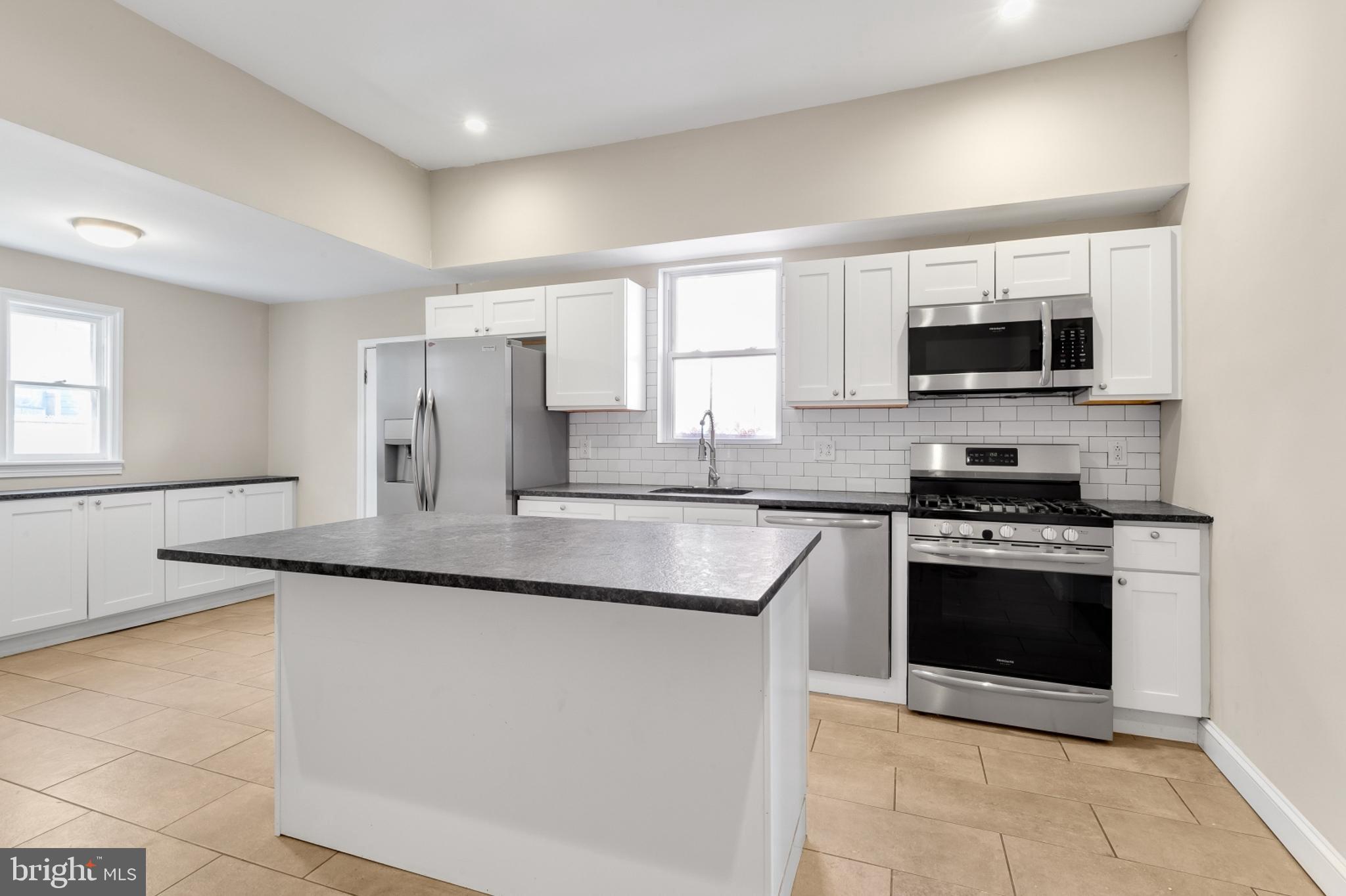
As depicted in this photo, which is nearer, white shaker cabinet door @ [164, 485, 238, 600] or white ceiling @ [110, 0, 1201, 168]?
white ceiling @ [110, 0, 1201, 168]

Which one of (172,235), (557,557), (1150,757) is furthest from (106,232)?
(1150,757)

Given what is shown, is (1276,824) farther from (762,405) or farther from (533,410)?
(533,410)

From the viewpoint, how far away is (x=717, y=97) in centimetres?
342

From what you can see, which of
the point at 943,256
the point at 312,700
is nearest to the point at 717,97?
the point at 943,256

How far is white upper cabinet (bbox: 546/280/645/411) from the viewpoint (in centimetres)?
393

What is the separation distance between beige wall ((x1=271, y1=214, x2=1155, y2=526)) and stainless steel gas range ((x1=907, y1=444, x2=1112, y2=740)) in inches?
146

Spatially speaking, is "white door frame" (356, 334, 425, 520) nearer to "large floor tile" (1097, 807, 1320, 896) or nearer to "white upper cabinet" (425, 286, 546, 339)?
"white upper cabinet" (425, 286, 546, 339)

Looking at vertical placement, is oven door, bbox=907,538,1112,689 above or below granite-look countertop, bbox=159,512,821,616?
below

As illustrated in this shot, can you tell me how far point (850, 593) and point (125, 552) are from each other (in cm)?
456

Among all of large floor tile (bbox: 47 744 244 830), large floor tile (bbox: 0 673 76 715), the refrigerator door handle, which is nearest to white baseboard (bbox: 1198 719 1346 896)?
large floor tile (bbox: 47 744 244 830)

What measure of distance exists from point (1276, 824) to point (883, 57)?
10.9 ft

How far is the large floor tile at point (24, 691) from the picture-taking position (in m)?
3.06

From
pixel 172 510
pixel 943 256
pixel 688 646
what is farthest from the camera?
pixel 172 510

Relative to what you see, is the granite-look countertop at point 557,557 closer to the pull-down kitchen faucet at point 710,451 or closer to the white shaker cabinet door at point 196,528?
the pull-down kitchen faucet at point 710,451
